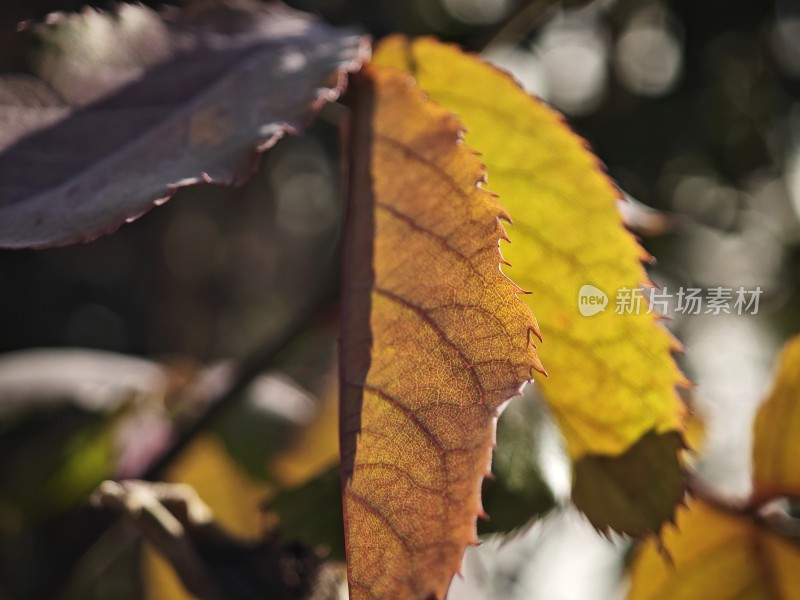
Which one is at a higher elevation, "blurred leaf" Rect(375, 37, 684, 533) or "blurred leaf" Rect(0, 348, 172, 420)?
"blurred leaf" Rect(375, 37, 684, 533)

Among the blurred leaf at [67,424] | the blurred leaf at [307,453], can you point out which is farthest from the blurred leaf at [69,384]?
the blurred leaf at [307,453]

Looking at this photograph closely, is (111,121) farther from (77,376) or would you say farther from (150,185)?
(77,376)

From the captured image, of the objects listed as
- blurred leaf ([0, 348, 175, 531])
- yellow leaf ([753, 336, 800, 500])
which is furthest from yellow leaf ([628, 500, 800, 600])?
blurred leaf ([0, 348, 175, 531])

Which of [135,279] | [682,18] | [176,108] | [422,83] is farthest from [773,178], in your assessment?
[135,279]

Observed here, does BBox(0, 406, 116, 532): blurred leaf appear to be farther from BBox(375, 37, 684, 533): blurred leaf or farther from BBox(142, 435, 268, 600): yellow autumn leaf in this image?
BBox(375, 37, 684, 533): blurred leaf

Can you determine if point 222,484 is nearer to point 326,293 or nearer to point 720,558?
point 326,293

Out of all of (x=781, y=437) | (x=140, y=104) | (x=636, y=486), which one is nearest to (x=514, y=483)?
(x=636, y=486)
